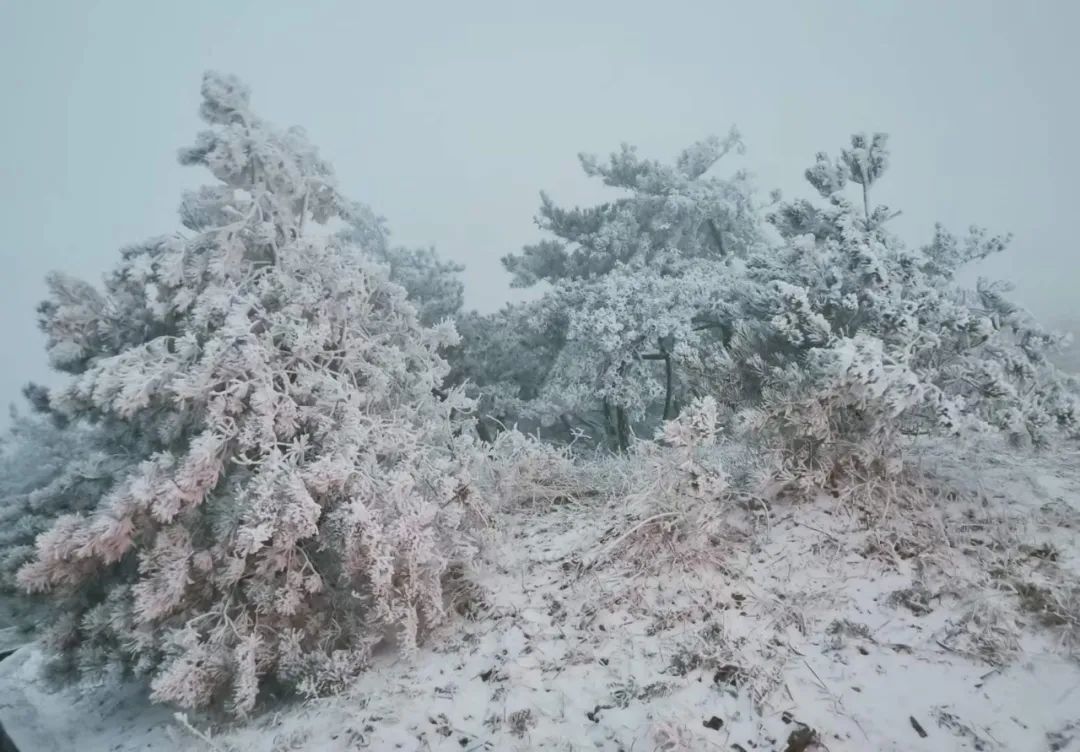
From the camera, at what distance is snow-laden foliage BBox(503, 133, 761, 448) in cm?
1082

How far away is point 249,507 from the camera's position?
189 inches

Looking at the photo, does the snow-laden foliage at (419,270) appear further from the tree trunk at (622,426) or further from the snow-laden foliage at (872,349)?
the snow-laden foliage at (872,349)

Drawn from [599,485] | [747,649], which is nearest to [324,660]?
[747,649]

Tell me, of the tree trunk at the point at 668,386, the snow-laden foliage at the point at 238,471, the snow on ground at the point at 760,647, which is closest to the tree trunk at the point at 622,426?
the tree trunk at the point at 668,386

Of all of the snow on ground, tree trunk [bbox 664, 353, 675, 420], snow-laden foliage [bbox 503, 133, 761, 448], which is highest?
snow-laden foliage [bbox 503, 133, 761, 448]

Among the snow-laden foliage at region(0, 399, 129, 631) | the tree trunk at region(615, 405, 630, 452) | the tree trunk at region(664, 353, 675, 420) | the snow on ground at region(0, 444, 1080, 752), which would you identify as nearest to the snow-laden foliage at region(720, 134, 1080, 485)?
the snow on ground at region(0, 444, 1080, 752)

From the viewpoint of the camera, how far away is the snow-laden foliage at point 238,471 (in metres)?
4.71

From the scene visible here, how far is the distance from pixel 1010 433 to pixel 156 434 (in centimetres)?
835

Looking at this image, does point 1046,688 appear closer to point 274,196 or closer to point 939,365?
point 939,365

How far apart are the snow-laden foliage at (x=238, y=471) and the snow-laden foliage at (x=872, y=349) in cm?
368

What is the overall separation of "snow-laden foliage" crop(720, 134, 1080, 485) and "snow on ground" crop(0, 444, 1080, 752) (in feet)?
2.47

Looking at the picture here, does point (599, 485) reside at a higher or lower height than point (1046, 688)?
higher

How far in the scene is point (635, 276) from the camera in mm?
11328

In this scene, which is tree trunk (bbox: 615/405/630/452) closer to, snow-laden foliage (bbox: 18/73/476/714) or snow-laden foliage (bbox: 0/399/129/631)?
snow-laden foliage (bbox: 18/73/476/714)
